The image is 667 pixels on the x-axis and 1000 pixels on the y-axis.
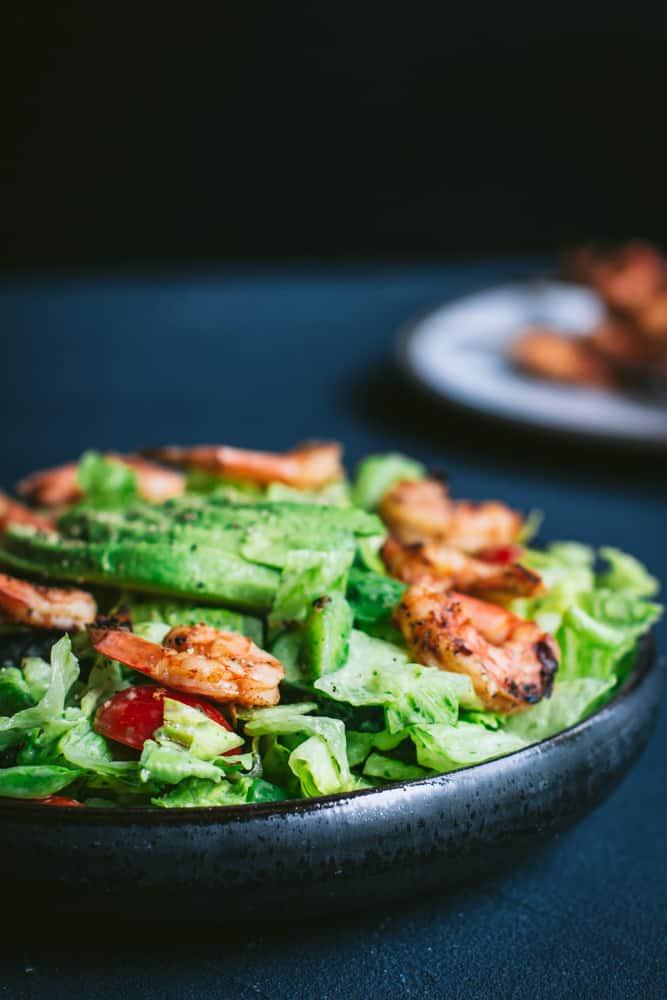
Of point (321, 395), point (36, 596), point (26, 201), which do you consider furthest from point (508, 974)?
point (26, 201)

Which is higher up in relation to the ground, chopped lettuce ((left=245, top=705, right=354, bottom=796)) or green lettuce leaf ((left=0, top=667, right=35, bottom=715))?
chopped lettuce ((left=245, top=705, right=354, bottom=796))

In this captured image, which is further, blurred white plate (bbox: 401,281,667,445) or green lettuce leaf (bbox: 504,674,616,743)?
blurred white plate (bbox: 401,281,667,445)

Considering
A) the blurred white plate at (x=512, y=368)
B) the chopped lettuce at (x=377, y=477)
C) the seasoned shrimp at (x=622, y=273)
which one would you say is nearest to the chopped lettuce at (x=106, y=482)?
the chopped lettuce at (x=377, y=477)

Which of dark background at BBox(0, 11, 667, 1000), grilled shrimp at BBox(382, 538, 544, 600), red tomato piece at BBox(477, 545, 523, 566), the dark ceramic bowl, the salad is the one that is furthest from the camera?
dark background at BBox(0, 11, 667, 1000)

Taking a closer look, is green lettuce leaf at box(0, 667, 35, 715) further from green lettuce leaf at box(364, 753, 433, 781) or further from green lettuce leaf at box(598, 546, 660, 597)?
green lettuce leaf at box(598, 546, 660, 597)

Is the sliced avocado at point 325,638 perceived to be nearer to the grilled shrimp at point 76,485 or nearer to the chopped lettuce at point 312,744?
the chopped lettuce at point 312,744

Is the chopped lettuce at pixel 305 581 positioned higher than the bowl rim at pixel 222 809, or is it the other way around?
the chopped lettuce at pixel 305 581

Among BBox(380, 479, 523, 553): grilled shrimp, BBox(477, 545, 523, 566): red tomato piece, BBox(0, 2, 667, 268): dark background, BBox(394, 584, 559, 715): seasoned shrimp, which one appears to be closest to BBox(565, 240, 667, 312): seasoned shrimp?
BBox(380, 479, 523, 553): grilled shrimp

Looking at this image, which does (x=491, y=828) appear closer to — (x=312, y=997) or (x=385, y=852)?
(x=385, y=852)
